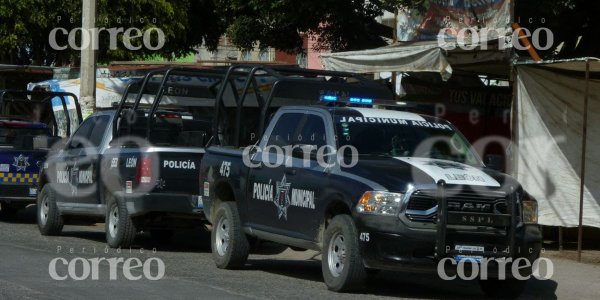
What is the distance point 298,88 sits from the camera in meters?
12.9

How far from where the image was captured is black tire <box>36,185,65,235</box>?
15969mm

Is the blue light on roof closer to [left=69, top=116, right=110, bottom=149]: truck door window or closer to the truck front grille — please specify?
the truck front grille

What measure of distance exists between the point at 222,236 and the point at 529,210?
12.6 ft

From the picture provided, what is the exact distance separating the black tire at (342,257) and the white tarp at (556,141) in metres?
4.73

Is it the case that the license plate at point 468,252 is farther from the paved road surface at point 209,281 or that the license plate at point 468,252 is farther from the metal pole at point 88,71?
the metal pole at point 88,71

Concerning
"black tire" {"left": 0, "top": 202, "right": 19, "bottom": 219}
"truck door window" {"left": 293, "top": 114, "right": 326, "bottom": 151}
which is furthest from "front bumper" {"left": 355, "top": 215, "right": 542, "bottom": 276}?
"black tire" {"left": 0, "top": 202, "right": 19, "bottom": 219}

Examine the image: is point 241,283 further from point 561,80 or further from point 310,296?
point 561,80

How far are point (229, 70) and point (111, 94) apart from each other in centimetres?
1168

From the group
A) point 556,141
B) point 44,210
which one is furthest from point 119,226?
point 556,141

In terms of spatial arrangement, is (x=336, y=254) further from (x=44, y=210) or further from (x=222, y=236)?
(x=44, y=210)

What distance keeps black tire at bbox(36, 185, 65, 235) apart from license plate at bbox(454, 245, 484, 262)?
8.03m

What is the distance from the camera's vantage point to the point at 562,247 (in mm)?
14359

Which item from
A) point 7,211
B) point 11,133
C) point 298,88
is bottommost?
point 7,211

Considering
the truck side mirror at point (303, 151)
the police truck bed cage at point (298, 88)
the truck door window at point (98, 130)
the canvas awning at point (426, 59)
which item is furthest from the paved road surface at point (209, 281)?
the canvas awning at point (426, 59)
